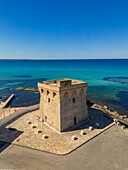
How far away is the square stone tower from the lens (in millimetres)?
A: 33031

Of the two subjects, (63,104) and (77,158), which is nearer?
(77,158)

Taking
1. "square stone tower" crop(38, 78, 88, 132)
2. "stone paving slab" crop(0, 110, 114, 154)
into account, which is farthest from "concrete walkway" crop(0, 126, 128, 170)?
"square stone tower" crop(38, 78, 88, 132)

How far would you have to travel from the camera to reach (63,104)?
1316 inches

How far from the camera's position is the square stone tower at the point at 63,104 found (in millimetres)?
33031

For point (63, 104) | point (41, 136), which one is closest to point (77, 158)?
point (41, 136)

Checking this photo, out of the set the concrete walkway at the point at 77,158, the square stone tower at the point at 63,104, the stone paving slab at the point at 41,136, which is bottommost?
the concrete walkway at the point at 77,158

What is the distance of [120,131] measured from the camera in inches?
1366

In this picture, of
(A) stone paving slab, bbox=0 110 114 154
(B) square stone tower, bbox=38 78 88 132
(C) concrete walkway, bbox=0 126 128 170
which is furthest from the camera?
(B) square stone tower, bbox=38 78 88 132

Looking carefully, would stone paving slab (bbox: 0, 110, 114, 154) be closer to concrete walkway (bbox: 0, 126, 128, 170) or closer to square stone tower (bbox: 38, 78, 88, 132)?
concrete walkway (bbox: 0, 126, 128, 170)

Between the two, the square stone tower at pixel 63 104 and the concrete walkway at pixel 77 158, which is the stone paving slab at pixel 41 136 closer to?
the concrete walkway at pixel 77 158

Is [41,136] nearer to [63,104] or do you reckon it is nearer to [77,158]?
[63,104]

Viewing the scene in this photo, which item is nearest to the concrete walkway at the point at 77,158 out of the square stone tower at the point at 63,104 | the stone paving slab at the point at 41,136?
the stone paving slab at the point at 41,136

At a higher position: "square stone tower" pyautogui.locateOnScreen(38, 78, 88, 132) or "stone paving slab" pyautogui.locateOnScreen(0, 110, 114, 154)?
"square stone tower" pyautogui.locateOnScreen(38, 78, 88, 132)

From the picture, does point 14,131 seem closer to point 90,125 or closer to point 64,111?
point 64,111
